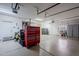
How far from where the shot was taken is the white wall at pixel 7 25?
7.03 metres

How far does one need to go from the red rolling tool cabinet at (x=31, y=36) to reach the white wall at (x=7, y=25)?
3.64 meters

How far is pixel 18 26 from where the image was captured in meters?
8.85

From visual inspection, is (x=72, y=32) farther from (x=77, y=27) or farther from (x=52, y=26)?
(x=52, y=26)

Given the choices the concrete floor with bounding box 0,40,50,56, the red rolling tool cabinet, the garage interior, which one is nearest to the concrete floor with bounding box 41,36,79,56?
the garage interior

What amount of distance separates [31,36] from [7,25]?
3.96 m

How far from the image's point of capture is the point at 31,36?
5.00m

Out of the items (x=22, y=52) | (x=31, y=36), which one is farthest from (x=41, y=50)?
(x=31, y=36)

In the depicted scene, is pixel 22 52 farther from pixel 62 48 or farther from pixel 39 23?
pixel 39 23

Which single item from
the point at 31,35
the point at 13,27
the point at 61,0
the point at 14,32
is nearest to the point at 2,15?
the point at 13,27

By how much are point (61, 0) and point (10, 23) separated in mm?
6786

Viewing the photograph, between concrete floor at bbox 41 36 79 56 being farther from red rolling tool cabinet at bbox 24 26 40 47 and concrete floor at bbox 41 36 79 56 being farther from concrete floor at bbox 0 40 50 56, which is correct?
red rolling tool cabinet at bbox 24 26 40 47

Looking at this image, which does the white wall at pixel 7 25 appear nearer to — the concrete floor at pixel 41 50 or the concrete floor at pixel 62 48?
the concrete floor at pixel 41 50

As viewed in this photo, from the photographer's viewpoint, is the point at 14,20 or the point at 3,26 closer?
the point at 3,26

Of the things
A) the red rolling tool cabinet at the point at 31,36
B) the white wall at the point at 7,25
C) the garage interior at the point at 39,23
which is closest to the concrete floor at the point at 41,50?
the garage interior at the point at 39,23
